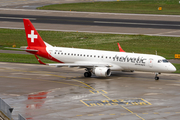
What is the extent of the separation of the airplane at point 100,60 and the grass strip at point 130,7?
7913 centimetres

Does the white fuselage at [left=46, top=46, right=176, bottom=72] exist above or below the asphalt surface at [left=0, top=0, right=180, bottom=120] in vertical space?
above

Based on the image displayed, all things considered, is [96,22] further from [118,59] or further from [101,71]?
[101,71]

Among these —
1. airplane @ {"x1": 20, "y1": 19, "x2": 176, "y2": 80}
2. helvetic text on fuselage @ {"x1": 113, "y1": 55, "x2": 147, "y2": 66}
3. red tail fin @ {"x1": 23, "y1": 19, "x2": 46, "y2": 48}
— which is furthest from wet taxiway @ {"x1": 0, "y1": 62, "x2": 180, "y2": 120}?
red tail fin @ {"x1": 23, "y1": 19, "x2": 46, "y2": 48}

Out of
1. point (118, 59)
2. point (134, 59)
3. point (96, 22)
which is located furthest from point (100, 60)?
point (96, 22)

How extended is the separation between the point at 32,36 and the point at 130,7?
91.9 m

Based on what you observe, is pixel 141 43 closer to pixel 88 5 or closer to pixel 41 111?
pixel 41 111

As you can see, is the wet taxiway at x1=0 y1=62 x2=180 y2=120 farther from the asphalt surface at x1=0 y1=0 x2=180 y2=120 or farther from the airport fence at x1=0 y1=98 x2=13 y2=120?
the airport fence at x1=0 y1=98 x2=13 y2=120

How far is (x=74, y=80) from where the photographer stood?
57.2 metres

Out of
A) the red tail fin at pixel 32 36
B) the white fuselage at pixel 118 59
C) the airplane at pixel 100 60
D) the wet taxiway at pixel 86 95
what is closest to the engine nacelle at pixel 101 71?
the airplane at pixel 100 60

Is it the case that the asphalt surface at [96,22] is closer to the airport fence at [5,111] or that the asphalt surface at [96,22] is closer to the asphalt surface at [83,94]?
the asphalt surface at [83,94]

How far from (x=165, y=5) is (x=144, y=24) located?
4613cm

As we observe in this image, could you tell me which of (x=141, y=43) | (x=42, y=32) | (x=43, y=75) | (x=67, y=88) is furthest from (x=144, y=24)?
(x=67, y=88)

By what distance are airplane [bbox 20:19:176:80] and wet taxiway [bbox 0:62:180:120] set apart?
170 cm

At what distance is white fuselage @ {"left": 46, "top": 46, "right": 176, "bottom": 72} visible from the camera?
56.0 metres
